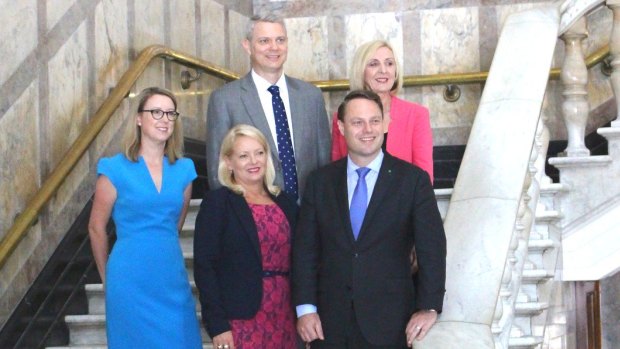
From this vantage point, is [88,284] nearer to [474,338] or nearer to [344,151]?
[344,151]

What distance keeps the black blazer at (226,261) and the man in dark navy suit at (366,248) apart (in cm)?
18

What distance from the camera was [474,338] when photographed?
4176mm

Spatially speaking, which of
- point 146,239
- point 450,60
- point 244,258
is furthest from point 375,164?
point 450,60

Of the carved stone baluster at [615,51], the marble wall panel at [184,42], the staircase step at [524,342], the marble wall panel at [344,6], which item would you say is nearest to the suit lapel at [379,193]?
the staircase step at [524,342]

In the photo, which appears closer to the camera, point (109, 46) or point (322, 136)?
point (322, 136)

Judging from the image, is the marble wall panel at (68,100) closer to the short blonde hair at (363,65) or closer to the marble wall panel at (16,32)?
the marble wall panel at (16,32)

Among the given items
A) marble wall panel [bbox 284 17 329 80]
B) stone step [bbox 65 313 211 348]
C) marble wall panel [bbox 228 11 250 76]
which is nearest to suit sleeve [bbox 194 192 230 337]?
stone step [bbox 65 313 211 348]

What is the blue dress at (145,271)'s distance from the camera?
458cm

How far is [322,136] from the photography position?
5.20 meters

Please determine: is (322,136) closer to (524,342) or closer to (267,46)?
→ (267,46)

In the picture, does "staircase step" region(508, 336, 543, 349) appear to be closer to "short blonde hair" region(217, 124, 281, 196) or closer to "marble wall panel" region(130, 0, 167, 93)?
"short blonde hair" region(217, 124, 281, 196)

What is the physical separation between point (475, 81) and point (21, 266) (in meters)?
4.19

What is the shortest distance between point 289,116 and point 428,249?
48.9 inches

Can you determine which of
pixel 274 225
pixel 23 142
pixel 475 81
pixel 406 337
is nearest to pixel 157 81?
pixel 23 142
